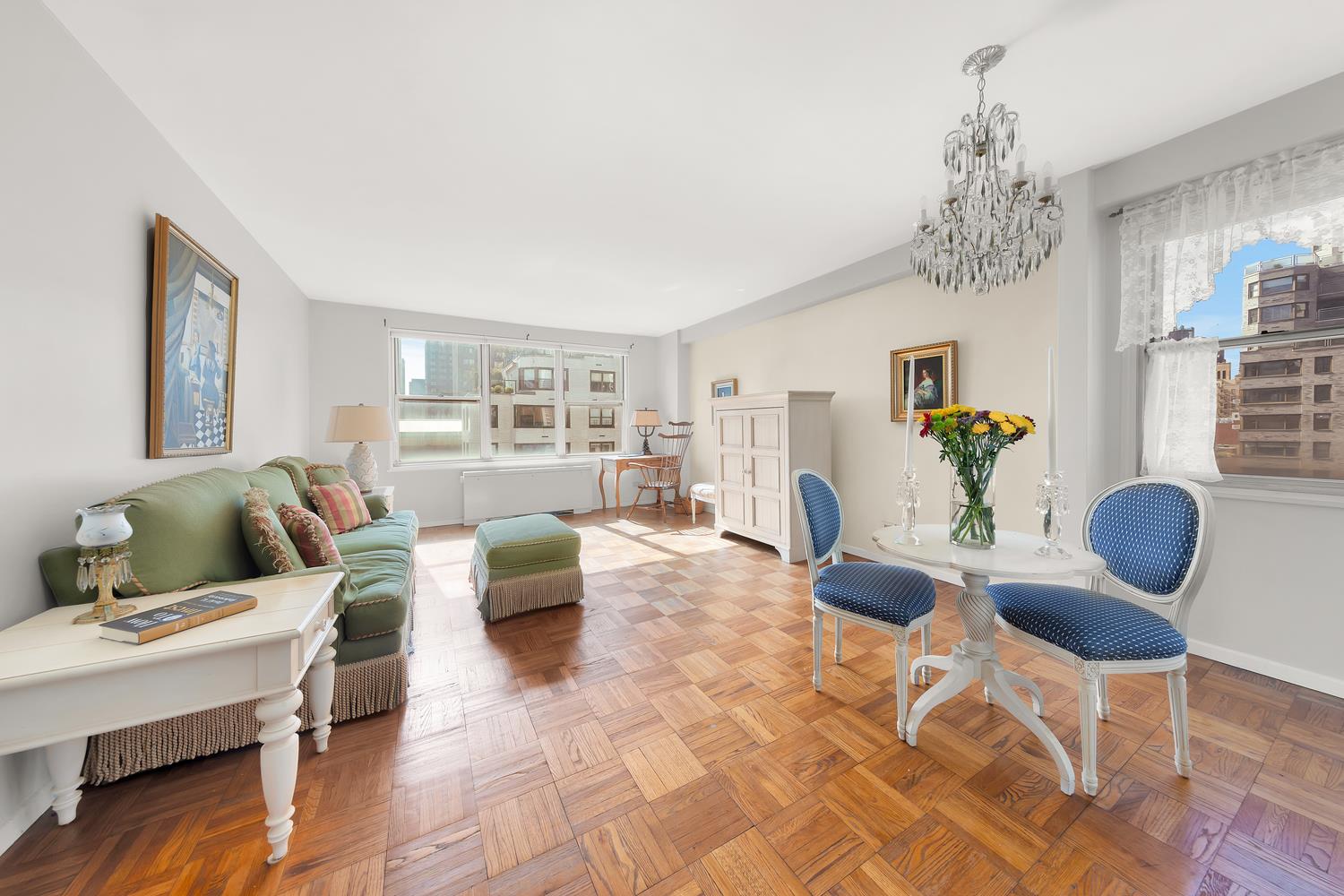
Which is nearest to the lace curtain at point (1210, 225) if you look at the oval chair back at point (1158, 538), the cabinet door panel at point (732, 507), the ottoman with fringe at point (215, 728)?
the oval chair back at point (1158, 538)

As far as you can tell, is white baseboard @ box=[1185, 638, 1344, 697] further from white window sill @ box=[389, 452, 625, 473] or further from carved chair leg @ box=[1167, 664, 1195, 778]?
white window sill @ box=[389, 452, 625, 473]

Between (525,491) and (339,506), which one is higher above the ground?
(339,506)

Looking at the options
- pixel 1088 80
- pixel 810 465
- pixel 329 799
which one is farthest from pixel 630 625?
pixel 1088 80

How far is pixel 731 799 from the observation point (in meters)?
1.49

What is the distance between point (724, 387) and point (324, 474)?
13.2 feet

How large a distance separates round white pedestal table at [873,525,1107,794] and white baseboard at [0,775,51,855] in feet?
8.91

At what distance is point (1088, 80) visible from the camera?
6.07 feet

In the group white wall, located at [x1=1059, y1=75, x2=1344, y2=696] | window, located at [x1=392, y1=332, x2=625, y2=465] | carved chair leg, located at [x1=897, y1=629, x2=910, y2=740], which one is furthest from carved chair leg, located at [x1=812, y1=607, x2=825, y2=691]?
window, located at [x1=392, y1=332, x2=625, y2=465]

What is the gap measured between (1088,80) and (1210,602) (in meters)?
2.48

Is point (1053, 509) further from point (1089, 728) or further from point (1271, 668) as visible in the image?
point (1271, 668)

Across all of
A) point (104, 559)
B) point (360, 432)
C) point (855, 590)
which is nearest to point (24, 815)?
point (104, 559)

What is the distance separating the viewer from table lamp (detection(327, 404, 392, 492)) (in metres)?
3.87

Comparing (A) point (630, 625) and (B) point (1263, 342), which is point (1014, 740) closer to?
(A) point (630, 625)

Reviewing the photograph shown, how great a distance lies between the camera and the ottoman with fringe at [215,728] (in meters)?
1.49
